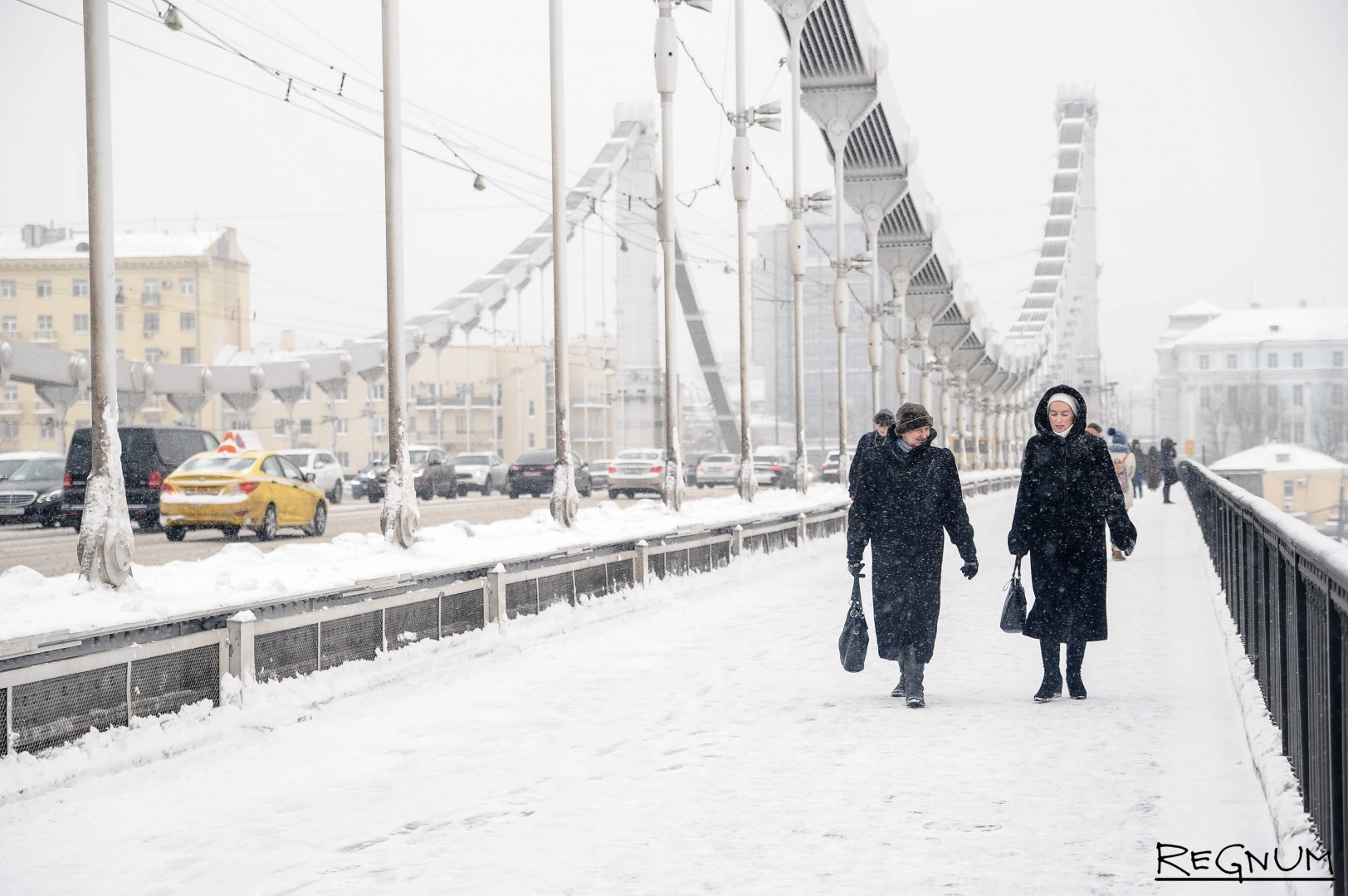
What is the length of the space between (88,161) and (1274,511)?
22.3ft

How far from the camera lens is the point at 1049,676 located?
894cm

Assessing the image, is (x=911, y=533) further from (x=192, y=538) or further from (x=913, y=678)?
(x=192, y=538)

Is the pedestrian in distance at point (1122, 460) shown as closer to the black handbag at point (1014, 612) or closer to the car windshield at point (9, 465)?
the black handbag at point (1014, 612)

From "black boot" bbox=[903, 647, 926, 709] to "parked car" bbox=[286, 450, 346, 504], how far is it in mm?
34758

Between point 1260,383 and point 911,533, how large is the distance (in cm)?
12616

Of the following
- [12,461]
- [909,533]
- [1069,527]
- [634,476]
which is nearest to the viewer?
[1069,527]

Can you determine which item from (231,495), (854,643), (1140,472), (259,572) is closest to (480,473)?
(1140,472)

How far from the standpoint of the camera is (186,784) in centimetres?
704

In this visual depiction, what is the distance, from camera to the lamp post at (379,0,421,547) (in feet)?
43.2

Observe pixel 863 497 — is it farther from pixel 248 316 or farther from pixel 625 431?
pixel 248 316

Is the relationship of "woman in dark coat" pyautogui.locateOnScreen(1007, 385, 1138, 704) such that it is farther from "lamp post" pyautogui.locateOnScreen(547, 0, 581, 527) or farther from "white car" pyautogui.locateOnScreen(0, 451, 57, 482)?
"white car" pyautogui.locateOnScreen(0, 451, 57, 482)

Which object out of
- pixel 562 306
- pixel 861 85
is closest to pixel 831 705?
pixel 562 306

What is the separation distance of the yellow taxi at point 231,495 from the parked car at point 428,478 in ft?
58.2

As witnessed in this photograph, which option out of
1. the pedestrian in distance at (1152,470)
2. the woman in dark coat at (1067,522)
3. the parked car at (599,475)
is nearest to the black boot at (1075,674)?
the woman in dark coat at (1067,522)
